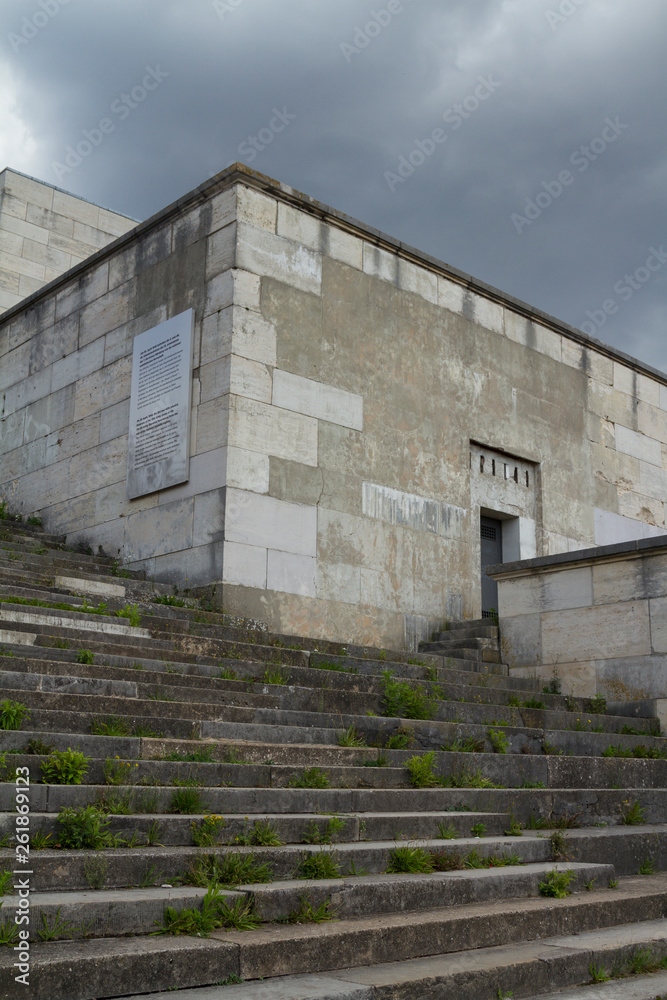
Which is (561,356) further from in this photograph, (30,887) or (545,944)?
(30,887)

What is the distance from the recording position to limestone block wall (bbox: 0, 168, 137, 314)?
59.9 ft

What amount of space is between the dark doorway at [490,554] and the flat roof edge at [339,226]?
3678 millimetres

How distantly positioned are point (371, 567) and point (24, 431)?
652cm

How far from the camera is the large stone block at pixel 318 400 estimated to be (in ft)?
39.9

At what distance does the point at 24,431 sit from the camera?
1551cm

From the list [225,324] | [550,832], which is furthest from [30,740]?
[225,324]

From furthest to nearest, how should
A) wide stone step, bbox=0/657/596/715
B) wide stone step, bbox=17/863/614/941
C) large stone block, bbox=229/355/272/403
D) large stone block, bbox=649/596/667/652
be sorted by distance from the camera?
large stone block, bbox=229/355/272/403 < large stone block, bbox=649/596/667/652 < wide stone step, bbox=0/657/596/715 < wide stone step, bbox=17/863/614/941

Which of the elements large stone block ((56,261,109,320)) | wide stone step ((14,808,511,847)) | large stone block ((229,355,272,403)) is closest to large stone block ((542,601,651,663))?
large stone block ((229,355,272,403))

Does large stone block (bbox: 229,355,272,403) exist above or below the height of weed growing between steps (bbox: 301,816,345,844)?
above

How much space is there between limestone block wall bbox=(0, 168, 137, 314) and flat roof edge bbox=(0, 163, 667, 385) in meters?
1.34

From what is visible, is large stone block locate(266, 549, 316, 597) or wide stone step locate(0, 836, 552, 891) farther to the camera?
large stone block locate(266, 549, 316, 597)

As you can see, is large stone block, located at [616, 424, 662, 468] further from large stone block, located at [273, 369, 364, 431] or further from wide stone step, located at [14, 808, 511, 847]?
wide stone step, located at [14, 808, 511, 847]

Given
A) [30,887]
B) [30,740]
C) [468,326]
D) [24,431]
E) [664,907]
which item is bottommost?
[664,907]

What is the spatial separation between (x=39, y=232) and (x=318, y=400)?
30.5 ft
